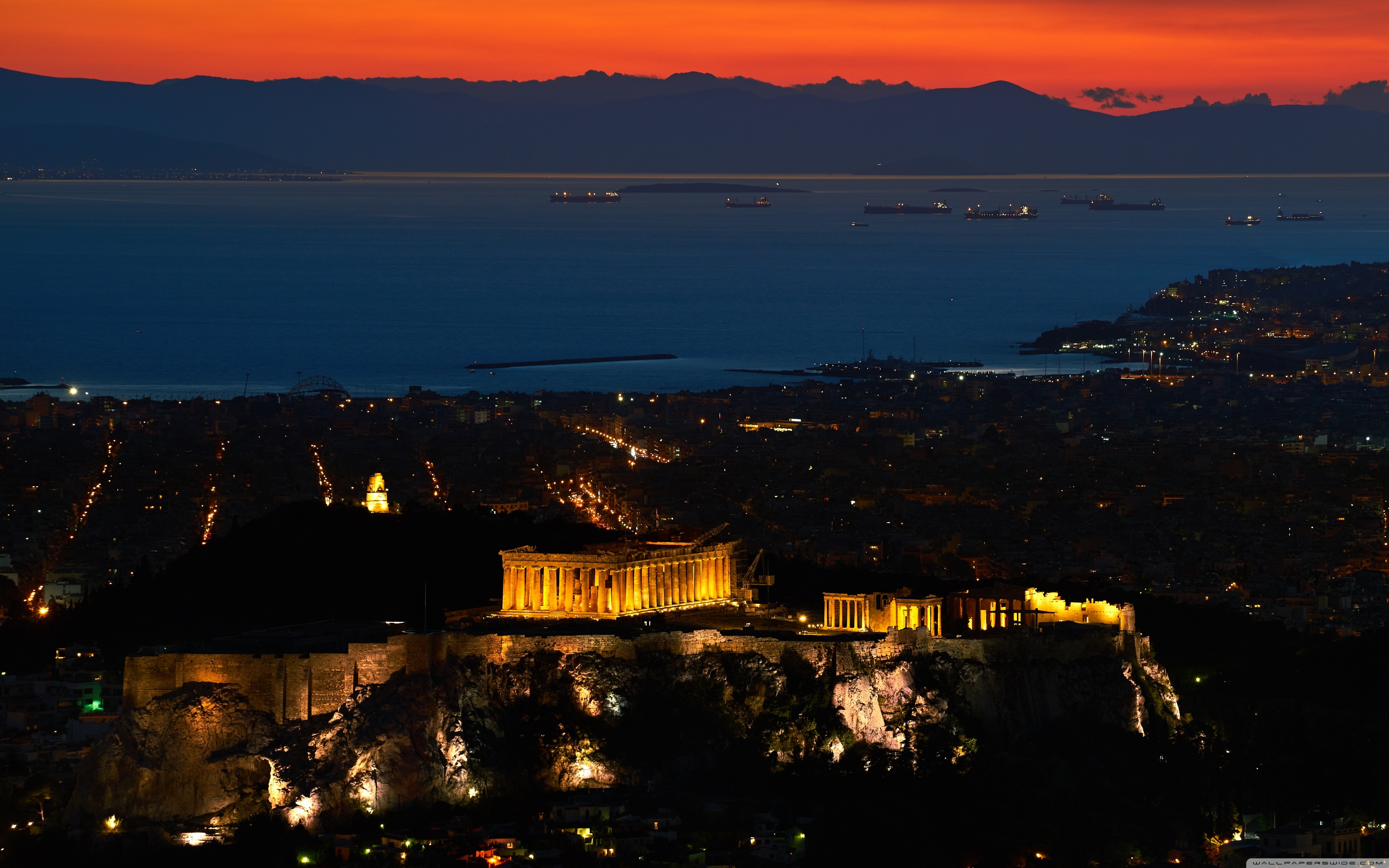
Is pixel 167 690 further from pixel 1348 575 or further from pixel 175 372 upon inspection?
pixel 175 372

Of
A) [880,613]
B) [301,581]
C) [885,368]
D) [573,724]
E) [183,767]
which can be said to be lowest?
[885,368]

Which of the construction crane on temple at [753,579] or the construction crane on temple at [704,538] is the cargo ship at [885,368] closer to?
the construction crane on temple at [704,538]

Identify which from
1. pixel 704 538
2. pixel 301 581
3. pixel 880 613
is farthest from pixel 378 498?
pixel 880 613

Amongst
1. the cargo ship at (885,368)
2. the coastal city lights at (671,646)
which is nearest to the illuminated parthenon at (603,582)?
the coastal city lights at (671,646)

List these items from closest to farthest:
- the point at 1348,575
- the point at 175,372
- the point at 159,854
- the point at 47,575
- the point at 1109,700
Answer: the point at 159,854, the point at 1109,700, the point at 47,575, the point at 1348,575, the point at 175,372

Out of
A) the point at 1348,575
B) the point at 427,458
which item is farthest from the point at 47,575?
the point at 1348,575

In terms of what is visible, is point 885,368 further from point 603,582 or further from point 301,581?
point 603,582

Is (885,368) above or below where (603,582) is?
below
